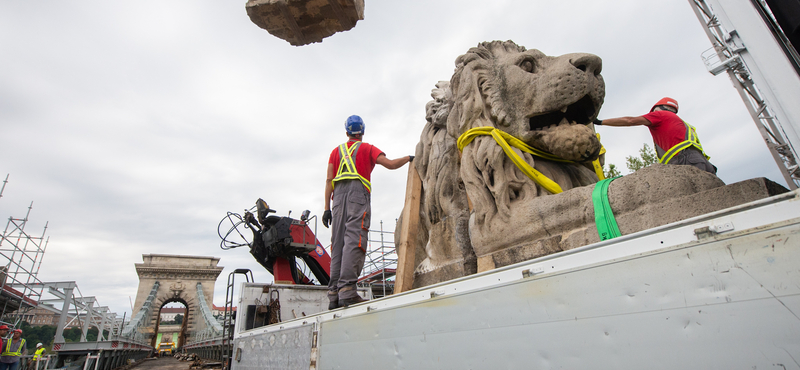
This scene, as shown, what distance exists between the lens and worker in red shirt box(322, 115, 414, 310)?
265 cm

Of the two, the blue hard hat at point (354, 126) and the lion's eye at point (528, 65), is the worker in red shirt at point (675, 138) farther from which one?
the blue hard hat at point (354, 126)

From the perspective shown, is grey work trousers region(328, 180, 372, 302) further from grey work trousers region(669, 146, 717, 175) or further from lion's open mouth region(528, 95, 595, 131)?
grey work trousers region(669, 146, 717, 175)

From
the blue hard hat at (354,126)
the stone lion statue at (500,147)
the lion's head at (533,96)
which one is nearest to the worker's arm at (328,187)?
the blue hard hat at (354,126)

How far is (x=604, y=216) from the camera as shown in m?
1.78

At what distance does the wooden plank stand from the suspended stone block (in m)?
1.57

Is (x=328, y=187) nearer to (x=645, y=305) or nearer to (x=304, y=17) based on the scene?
(x=304, y=17)

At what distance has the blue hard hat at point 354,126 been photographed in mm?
3223

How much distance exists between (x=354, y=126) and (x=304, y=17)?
4.33 feet

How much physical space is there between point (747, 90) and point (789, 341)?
168 cm

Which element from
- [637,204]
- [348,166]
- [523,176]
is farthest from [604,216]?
[348,166]

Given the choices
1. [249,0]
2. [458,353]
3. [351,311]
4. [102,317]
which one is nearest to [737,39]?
[458,353]

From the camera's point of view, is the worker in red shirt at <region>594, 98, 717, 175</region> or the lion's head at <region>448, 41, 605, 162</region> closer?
the lion's head at <region>448, 41, 605, 162</region>

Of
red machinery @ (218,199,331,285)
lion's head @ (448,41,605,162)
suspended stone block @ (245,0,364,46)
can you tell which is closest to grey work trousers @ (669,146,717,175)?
lion's head @ (448,41,605,162)

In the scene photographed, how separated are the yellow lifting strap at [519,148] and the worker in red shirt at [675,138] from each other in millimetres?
703
